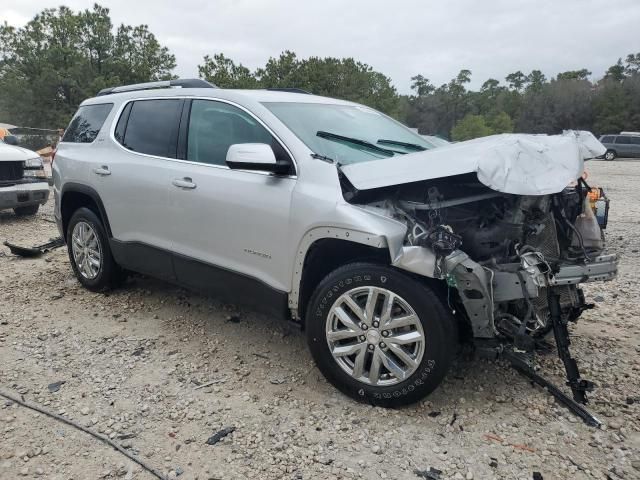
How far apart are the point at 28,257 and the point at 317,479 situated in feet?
17.4

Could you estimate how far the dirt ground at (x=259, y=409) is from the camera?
247 cm

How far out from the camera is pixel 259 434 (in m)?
2.72

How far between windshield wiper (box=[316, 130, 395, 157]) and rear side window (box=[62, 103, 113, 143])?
2.28m

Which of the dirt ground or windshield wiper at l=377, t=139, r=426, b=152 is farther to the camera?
windshield wiper at l=377, t=139, r=426, b=152

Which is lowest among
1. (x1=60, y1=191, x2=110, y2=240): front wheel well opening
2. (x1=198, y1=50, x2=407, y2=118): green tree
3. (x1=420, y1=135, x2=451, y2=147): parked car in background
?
(x1=60, y1=191, x2=110, y2=240): front wheel well opening

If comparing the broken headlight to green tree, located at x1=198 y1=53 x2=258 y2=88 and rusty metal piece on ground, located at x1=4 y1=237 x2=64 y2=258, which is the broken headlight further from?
green tree, located at x1=198 y1=53 x2=258 y2=88

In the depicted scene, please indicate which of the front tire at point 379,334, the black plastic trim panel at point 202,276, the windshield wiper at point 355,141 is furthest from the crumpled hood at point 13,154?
the front tire at point 379,334

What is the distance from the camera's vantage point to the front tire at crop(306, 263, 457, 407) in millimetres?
2672

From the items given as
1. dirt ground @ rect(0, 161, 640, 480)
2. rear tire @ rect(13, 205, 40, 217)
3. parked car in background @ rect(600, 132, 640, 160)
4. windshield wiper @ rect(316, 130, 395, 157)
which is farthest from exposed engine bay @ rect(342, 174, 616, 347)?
parked car in background @ rect(600, 132, 640, 160)

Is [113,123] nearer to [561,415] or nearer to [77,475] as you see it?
[77,475]

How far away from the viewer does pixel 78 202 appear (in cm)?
486

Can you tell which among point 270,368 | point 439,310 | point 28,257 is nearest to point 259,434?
point 270,368

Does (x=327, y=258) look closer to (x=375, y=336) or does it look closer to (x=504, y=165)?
(x=375, y=336)

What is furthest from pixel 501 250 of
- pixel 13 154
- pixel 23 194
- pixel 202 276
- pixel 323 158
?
pixel 13 154
